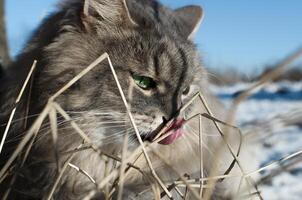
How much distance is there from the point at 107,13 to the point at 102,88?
37 centimetres

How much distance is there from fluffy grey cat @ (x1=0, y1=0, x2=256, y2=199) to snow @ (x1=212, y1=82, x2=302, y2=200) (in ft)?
1.04

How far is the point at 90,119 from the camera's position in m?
2.19

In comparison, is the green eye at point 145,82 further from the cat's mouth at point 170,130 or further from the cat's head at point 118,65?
the cat's mouth at point 170,130

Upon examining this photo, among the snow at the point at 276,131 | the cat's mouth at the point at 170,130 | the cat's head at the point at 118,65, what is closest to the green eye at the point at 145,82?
the cat's head at the point at 118,65

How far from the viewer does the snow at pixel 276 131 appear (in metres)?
1.19

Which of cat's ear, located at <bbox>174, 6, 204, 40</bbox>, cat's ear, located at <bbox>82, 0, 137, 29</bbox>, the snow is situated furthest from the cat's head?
the snow

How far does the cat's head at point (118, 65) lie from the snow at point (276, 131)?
0.31m

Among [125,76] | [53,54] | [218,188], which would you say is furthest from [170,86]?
[218,188]

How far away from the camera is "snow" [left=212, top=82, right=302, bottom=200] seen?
3.90 feet

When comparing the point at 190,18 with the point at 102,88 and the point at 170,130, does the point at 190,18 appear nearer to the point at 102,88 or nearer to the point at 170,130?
the point at 102,88

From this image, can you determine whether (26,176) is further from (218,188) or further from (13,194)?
(218,188)

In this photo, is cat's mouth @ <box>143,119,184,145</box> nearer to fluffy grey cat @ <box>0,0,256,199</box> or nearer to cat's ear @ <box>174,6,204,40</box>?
fluffy grey cat @ <box>0,0,256,199</box>

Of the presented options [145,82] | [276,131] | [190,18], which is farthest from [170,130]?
[190,18]

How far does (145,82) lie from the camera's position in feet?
7.57
